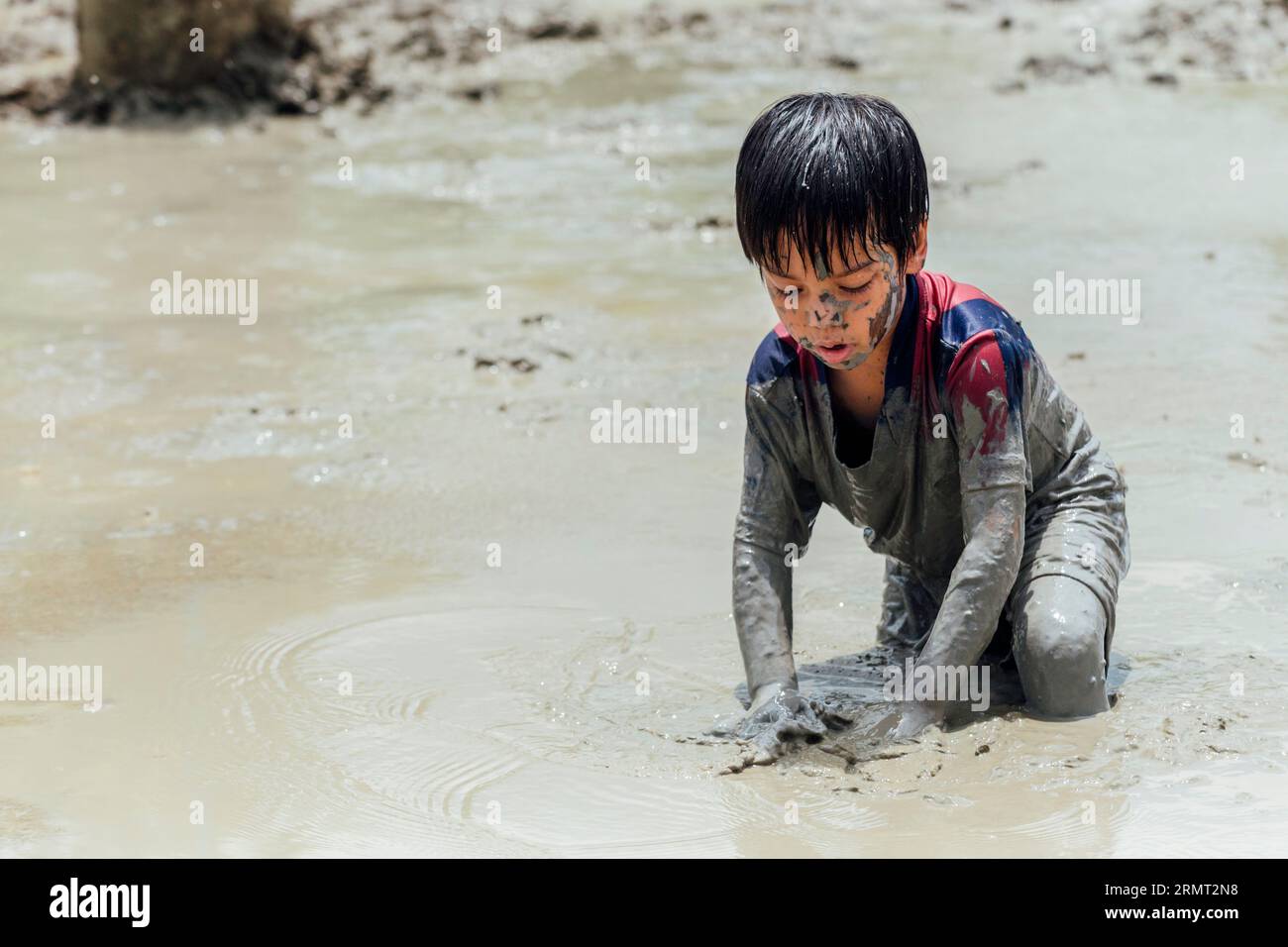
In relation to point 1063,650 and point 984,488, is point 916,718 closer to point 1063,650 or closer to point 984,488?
point 1063,650

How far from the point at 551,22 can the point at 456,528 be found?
782cm

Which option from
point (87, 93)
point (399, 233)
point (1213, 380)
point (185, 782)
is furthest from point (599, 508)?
point (87, 93)

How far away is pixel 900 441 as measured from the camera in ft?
9.80

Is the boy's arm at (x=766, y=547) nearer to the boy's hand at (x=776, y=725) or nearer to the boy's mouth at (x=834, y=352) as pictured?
the boy's hand at (x=776, y=725)

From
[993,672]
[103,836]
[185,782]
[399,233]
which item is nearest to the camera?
[103,836]

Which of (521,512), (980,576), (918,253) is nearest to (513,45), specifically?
(521,512)

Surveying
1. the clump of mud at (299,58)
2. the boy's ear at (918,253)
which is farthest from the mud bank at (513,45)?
the boy's ear at (918,253)

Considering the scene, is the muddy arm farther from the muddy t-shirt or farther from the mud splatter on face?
the mud splatter on face

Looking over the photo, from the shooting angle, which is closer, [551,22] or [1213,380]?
[1213,380]

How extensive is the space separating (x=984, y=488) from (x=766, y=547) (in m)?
0.40

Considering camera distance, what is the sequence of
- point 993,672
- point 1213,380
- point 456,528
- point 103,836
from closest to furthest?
point 103,836
point 993,672
point 456,528
point 1213,380

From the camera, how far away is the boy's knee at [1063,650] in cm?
294

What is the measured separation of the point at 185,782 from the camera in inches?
111

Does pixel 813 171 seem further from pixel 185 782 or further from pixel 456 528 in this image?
pixel 456 528
